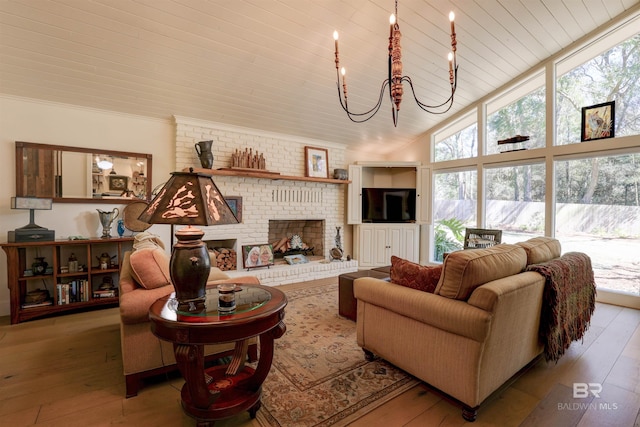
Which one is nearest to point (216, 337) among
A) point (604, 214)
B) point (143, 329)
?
point (143, 329)

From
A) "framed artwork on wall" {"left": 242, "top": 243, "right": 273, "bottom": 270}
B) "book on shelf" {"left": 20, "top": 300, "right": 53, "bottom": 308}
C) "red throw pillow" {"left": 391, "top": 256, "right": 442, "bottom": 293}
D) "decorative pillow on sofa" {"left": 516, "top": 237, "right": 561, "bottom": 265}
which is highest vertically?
"decorative pillow on sofa" {"left": 516, "top": 237, "right": 561, "bottom": 265}

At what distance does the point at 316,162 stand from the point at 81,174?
330cm

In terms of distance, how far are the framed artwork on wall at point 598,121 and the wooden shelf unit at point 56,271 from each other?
592 centimetres

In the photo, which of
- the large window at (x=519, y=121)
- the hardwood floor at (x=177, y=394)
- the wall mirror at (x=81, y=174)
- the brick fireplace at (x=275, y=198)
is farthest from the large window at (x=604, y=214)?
the wall mirror at (x=81, y=174)

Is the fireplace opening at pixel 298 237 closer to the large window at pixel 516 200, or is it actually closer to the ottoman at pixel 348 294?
the ottoman at pixel 348 294

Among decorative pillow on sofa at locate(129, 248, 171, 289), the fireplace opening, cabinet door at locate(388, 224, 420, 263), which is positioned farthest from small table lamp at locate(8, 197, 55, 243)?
cabinet door at locate(388, 224, 420, 263)

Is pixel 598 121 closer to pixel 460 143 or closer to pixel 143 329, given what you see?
pixel 460 143

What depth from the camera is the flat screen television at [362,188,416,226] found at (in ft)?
18.7

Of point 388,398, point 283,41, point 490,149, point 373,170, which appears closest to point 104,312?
point 388,398

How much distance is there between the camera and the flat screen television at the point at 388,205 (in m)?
5.70

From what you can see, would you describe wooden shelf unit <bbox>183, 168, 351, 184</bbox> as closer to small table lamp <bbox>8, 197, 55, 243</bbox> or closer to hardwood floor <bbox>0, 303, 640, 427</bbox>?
small table lamp <bbox>8, 197, 55, 243</bbox>

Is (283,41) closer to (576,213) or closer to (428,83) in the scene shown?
(428,83)

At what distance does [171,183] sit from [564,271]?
8.84 feet

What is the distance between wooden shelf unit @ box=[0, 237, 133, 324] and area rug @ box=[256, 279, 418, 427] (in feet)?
7.50
